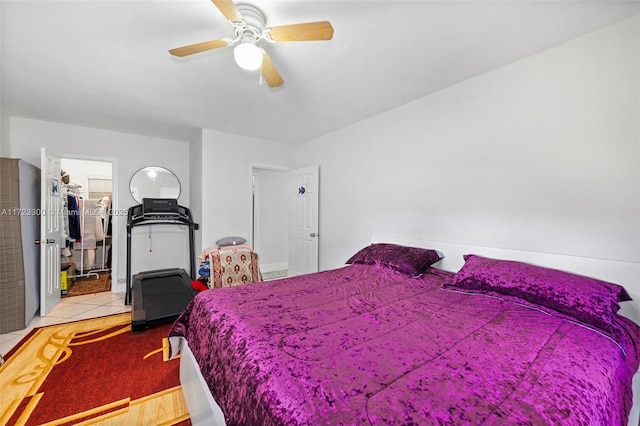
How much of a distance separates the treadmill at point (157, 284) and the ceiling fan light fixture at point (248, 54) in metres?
2.68

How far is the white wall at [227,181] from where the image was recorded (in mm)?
3934

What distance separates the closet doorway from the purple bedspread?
12.8 feet

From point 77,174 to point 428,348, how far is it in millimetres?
7071

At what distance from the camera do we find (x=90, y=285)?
4.39 m

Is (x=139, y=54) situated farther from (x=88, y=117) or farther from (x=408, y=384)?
(x=408, y=384)

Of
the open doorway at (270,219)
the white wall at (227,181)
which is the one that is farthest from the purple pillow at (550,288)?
the open doorway at (270,219)

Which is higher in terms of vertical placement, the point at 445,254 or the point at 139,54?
the point at 139,54

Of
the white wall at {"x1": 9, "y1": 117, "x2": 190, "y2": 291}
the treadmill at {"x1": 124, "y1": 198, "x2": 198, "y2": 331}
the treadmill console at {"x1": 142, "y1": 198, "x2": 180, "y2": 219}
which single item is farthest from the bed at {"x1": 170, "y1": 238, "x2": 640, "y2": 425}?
the white wall at {"x1": 9, "y1": 117, "x2": 190, "y2": 291}

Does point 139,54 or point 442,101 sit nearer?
point 139,54

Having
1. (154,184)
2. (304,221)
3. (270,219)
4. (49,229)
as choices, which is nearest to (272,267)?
(270,219)

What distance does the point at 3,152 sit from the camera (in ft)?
10.6

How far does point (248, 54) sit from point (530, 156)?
2226mm

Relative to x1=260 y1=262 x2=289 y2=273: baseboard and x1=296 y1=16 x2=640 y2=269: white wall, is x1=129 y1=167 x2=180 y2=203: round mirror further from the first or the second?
x1=296 y1=16 x2=640 y2=269: white wall

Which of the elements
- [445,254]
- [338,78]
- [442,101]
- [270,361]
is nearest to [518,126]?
[442,101]
